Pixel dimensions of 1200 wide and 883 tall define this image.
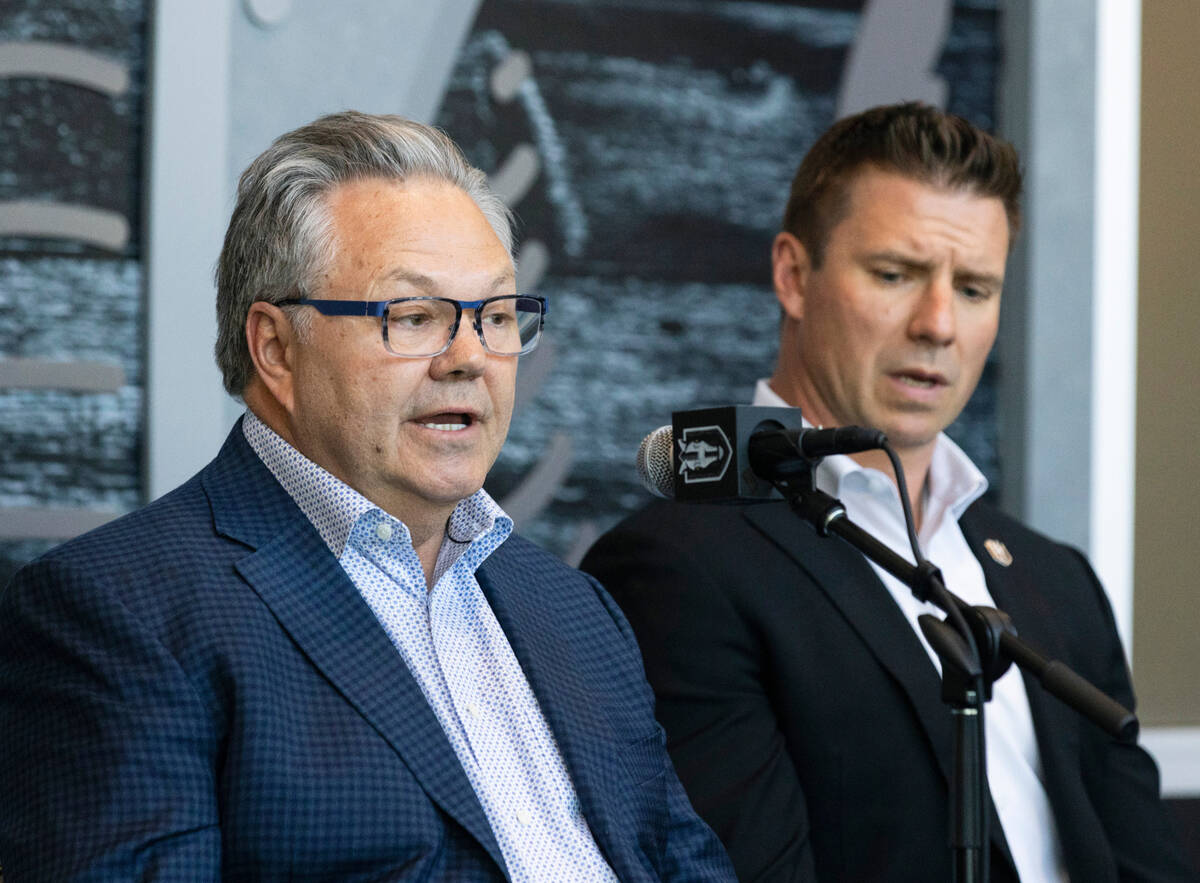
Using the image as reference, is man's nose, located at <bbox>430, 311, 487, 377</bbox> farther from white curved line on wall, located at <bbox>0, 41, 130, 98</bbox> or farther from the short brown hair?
white curved line on wall, located at <bbox>0, 41, 130, 98</bbox>

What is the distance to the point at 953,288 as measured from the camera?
215 centimetres

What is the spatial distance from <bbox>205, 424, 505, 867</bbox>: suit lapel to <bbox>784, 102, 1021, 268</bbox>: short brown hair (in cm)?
105

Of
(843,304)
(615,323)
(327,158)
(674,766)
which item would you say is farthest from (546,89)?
(674,766)

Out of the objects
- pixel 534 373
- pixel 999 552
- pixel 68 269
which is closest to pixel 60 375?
pixel 68 269

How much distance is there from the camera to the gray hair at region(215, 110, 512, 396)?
60.2 inches

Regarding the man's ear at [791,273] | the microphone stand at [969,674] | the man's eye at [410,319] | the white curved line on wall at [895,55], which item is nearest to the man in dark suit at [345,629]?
the man's eye at [410,319]

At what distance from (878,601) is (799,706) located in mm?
197

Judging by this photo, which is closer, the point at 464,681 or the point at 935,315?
the point at 464,681

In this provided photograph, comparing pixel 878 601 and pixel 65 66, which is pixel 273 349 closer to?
pixel 878 601

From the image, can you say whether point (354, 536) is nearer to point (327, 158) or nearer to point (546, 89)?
point (327, 158)

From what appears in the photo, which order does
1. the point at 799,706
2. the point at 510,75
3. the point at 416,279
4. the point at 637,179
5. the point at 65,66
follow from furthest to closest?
the point at 637,179 < the point at 510,75 < the point at 65,66 < the point at 799,706 < the point at 416,279

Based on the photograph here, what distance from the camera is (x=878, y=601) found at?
1955 mm

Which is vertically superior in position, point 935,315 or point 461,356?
point 935,315

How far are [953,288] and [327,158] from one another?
103cm
